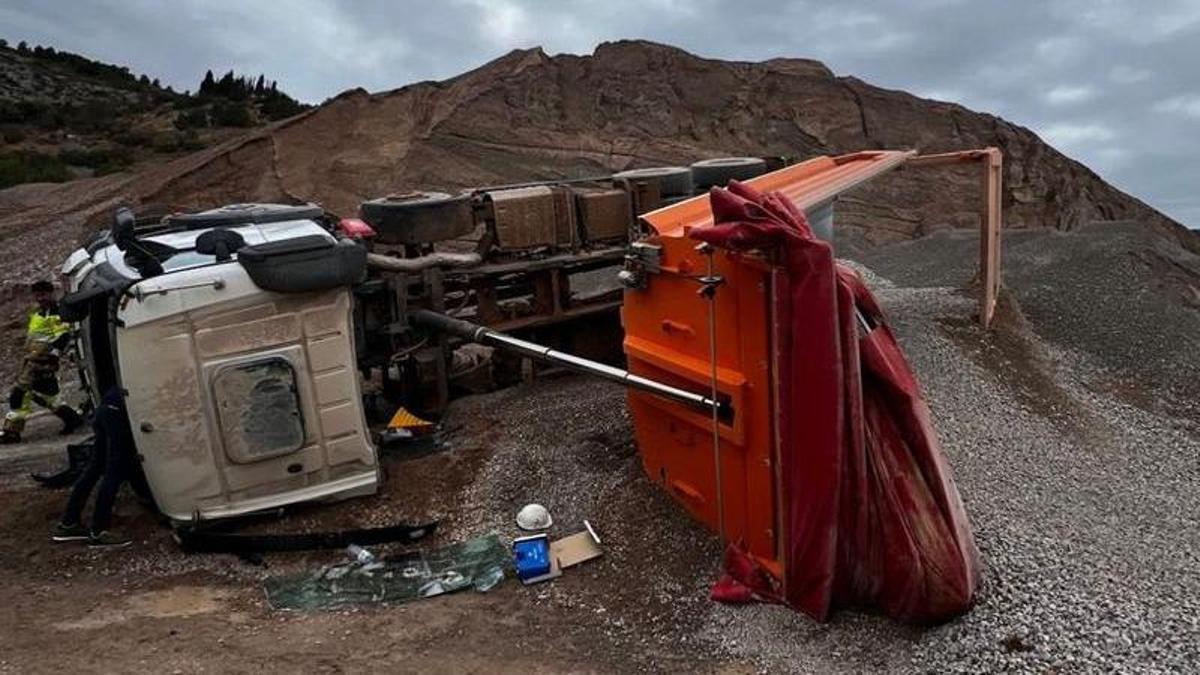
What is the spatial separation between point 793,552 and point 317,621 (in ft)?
7.94

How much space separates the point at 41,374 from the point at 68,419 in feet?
1.53

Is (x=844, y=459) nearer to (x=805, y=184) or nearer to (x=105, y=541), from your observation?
(x=805, y=184)

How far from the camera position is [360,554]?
5.68 metres

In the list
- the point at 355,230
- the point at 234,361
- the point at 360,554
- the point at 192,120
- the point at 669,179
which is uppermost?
the point at 192,120

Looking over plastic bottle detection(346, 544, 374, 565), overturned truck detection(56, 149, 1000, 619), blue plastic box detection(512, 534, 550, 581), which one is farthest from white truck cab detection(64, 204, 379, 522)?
blue plastic box detection(512, 534, 550, 581)

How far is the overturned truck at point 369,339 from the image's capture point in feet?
15.8

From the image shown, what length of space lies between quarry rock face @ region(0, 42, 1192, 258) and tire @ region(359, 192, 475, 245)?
9849mm

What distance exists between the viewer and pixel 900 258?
16.0 meters

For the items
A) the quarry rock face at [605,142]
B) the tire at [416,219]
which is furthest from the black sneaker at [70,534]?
the quarry rock face at [605,142]

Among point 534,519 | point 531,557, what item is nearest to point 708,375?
point 531,557

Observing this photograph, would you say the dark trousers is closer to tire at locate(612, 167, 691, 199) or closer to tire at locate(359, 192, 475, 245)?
tire at locate(359, 192, 475, 245)

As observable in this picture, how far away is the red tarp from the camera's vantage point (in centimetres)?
421

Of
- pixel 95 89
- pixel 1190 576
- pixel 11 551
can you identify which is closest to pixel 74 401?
pixel 11 551

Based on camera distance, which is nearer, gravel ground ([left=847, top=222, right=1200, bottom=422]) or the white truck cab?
the white truck cab
